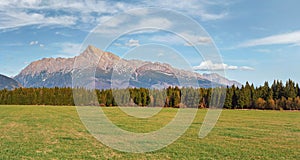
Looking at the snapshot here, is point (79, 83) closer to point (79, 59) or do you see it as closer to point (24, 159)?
point (79, 59)

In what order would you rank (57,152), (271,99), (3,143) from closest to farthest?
(57,152), (3,143), (271,99)

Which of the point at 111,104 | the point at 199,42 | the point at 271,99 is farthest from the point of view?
the point at 111,104

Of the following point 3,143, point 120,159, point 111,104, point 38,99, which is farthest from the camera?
point 38,99

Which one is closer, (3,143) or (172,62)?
(172,62)

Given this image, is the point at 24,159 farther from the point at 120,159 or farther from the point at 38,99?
the point at 38,99

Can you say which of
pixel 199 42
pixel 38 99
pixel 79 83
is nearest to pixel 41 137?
pixel 79 83

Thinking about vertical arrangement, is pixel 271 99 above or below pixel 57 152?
above

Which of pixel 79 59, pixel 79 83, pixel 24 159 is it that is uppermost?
pixel 79 59

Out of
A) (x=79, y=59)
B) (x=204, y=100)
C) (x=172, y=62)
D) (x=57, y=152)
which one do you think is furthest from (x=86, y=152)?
(x=204, y=100)

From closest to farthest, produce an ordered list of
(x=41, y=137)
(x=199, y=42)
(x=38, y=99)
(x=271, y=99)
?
(x=199, y=42) < (x=41, y=137) < (x=271, y=99) < (x=38, y=99)
